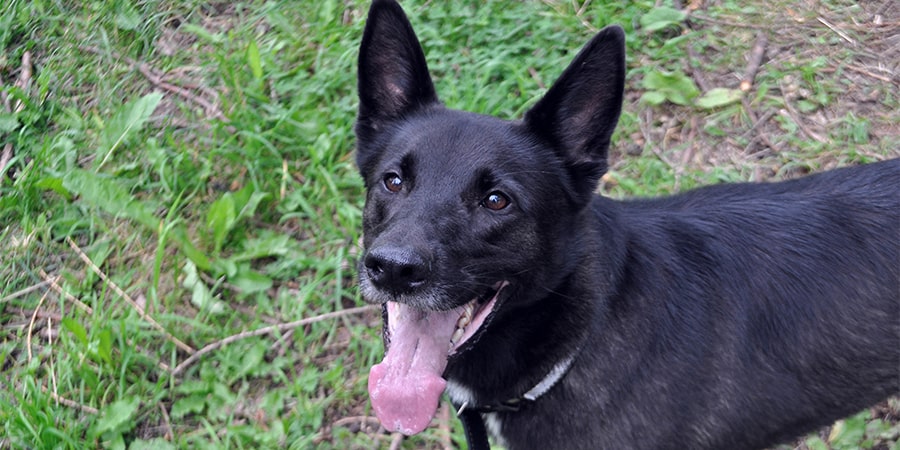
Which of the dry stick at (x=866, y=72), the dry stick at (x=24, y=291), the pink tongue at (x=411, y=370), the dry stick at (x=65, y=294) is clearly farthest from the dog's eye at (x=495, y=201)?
the dry stick at (x=866, y=72)

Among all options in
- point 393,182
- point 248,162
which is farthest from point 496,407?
point 248,162

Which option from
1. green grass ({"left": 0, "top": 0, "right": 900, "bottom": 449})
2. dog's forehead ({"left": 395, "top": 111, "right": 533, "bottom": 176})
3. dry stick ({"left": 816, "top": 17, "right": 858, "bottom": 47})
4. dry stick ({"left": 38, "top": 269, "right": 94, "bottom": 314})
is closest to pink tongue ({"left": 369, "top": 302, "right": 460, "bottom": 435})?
dog's forehead ({"left": 395, "top": 111, "right": 533, "bottom": 176})

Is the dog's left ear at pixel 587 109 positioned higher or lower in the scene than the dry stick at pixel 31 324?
higher

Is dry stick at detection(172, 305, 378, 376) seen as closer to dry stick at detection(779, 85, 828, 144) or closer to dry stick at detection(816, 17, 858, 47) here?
dry stick at detection(779, 85, 828, 144)

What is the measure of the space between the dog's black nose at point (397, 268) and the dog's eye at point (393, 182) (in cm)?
40

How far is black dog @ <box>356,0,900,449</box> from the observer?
257cm

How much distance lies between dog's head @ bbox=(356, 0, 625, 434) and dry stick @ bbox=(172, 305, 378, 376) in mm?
1129

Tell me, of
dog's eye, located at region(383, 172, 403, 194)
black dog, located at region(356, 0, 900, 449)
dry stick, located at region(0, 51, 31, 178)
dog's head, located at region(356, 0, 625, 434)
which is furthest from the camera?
dry stick, located at region(0, 51, 31, 178)

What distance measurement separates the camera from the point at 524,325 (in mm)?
2693

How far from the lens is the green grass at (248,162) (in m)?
3.59

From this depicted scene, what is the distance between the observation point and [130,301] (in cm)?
389

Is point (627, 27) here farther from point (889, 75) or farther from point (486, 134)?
point (486, 134)

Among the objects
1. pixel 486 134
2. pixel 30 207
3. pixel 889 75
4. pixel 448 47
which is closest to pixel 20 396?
pixel 30 207

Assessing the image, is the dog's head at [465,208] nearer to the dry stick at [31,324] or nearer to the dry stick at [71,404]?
the dry stick at [71,404]
